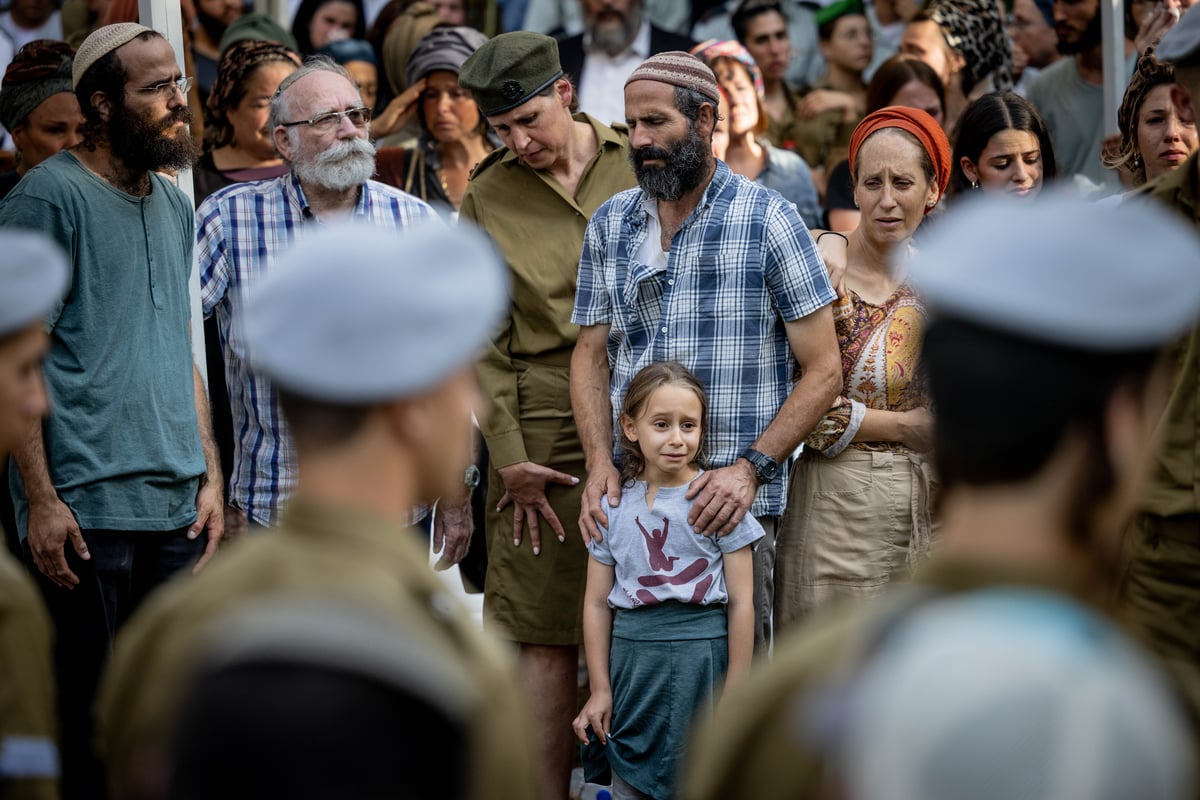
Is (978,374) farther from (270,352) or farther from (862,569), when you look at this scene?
(862,569)

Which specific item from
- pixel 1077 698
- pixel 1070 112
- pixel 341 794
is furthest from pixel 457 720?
pixel 1070 112

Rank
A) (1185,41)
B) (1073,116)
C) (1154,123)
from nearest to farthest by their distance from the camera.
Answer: (1185,41), (1154,123), (1073,116)

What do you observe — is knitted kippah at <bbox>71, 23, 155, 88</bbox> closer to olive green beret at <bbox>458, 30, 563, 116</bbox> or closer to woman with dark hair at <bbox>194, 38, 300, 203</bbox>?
olive green beret at <bbox>458, 30, 563, 116</bbox>

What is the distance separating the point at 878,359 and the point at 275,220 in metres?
1.97

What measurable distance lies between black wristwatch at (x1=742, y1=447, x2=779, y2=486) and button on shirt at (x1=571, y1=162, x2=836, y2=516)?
0.07 m

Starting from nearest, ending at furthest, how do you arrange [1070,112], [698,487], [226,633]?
[226,633], [698,487], [1070,112]

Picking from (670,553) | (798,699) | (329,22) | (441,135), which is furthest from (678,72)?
(329,22)

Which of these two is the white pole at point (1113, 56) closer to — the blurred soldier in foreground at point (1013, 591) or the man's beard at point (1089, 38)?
the man's beard at point (1089, 38)

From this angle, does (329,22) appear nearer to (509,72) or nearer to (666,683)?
(509,72)

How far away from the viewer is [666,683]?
168 inches

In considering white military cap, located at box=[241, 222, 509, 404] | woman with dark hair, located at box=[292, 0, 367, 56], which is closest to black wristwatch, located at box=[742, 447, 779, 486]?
white military cap, located at box=[241, 222, 509, 404]

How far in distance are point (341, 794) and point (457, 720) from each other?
0.16m

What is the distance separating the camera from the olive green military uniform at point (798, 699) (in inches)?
67.0

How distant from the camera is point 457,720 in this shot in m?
1.69
